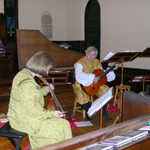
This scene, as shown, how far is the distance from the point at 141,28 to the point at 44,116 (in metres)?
4.98

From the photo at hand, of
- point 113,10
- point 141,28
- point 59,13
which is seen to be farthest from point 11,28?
point 141,28

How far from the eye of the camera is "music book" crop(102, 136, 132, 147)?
143 centimetres

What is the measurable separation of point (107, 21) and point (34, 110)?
233 inches

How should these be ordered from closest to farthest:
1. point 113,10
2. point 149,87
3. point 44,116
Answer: point 44,116 → point 149,87 → point 113,10

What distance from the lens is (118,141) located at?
57.5 inches

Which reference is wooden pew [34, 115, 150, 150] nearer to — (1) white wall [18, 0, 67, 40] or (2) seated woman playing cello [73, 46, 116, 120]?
(2) seated woman playing cello [73, 46, 116, 120]

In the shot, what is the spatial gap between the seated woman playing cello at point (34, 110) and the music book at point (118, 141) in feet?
2.49

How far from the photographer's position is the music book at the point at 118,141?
56.2 inches

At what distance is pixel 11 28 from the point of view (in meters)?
8.46

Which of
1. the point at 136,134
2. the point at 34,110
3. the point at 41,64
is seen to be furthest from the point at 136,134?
the point at 41,64

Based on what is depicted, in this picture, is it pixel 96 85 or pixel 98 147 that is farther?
pixel 96 85

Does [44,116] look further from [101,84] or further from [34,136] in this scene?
[101,84]

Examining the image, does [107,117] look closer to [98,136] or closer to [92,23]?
A: [98,136]

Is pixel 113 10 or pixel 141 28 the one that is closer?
pixel 141 28
